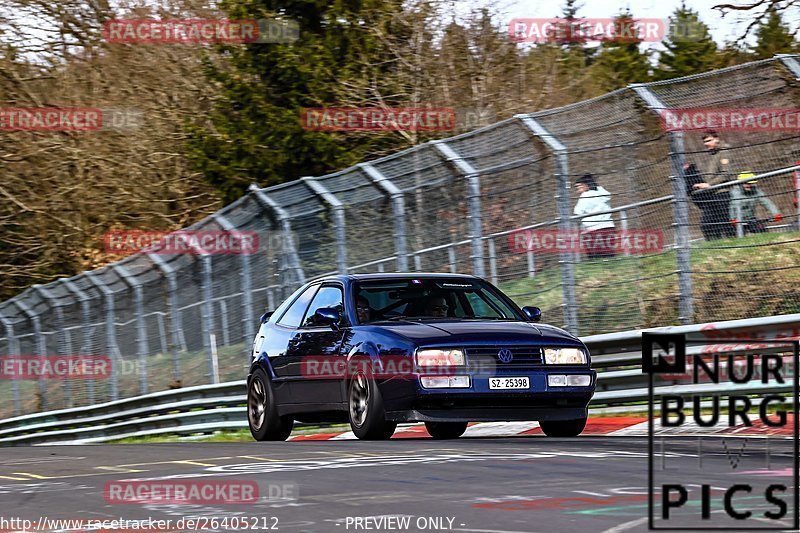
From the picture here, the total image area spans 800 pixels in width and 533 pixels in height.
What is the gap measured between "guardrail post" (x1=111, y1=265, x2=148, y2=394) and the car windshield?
417 inches

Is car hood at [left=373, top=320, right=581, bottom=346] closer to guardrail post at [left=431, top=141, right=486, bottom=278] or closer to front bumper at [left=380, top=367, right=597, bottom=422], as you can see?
front bumper at [left=380, top=367, right=597, bottom=422]

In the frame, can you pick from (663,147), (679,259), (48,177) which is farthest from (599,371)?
(48,177)

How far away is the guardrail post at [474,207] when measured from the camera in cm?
1415

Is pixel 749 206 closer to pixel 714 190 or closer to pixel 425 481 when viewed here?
pixel 714 190

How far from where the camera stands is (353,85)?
28625 mm

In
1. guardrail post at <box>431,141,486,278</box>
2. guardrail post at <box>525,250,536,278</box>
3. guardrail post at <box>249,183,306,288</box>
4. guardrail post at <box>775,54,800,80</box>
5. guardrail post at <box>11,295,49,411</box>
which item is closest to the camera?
guardrail post at <box>775,54,800,80</box>

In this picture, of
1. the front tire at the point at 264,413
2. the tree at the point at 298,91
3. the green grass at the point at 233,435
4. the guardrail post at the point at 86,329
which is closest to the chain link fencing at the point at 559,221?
the green grass at the point at 233,435

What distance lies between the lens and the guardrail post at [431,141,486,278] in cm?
1415

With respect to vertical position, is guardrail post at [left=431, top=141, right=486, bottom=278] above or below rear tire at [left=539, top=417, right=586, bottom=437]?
above

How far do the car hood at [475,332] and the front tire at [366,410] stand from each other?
0.46 metres

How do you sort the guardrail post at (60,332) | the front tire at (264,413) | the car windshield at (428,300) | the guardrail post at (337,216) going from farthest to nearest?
the guardrail post at (60,332), the guardrail post at (337,216), the front tire at (264,413), the car windshield at (428,300)

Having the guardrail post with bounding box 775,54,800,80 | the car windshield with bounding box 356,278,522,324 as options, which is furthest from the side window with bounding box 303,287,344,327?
the guardrail post with bounding box 775,54,800,80

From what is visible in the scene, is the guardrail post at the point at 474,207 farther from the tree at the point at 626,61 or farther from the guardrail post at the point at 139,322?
the tree at the point at 626,61

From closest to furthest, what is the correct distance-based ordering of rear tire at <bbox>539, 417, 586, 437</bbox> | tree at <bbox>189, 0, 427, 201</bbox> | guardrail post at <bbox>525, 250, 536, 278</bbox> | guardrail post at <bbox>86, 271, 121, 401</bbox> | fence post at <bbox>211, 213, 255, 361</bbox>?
rear tire at <bbox>539, 417, 586, 437</bbox>
guardrail post at <bbox>525, 250, 536, 278</bbox>
fence post at <bbox>211, 213, 255, 361</bbox>
guardrail post at <bbox>86, 271, 121, 401</bbox>
tree at <bbox>189, 0, 427, 201</bbox>
